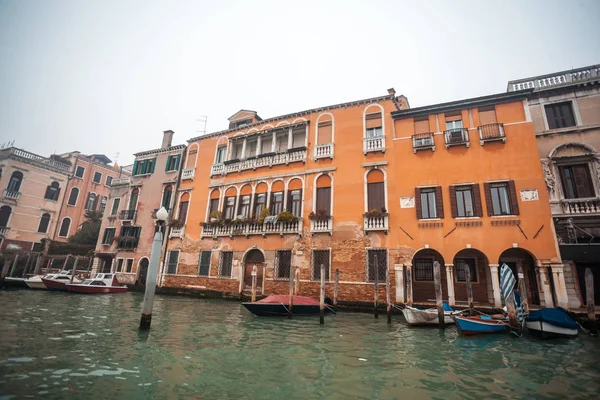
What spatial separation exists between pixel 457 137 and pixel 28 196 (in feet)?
115

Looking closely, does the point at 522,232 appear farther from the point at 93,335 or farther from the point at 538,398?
the point at 93,335

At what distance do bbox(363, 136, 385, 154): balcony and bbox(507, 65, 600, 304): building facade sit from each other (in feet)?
22.4

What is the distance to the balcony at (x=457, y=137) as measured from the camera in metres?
13.9

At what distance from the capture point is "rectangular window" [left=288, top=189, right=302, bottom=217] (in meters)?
16.8

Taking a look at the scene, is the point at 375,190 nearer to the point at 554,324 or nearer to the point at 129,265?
the point at 554,324

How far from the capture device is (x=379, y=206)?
14914 mm

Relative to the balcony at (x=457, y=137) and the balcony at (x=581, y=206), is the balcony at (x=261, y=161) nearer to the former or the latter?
the balcony at (x=457, y=137)

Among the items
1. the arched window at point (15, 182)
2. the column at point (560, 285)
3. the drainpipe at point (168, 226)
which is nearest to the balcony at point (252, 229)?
the drainpipe at point (168, 226)

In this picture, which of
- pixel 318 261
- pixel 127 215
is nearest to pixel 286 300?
pixel 318 261

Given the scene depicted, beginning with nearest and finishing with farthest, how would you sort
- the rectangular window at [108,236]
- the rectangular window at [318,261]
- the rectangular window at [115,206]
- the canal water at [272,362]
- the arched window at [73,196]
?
the canal water at [272,362]
the rectangular window at [318,261]
the rectangular window at [108,236]
the rectangular window at [115,206]
the arched window at [73,196]

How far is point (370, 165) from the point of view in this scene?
1549 cm

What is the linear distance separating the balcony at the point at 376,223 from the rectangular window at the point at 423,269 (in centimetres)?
291

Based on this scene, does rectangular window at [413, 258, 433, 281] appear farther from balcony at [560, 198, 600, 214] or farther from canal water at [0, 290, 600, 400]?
balcony at [560, 198, 600, 214]

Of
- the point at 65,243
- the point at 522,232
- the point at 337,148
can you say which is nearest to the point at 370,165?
the point at 337,148
